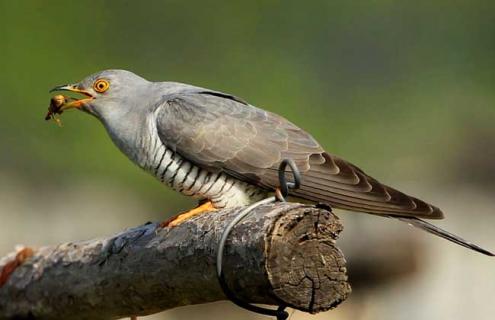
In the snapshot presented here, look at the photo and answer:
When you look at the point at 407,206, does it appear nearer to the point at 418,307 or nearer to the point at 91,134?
the point at 418,307

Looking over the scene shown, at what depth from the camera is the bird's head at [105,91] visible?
3.91 meters

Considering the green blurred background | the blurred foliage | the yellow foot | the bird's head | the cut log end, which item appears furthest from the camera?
the blurred foliage

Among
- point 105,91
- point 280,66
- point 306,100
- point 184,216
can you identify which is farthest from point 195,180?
point 280,66

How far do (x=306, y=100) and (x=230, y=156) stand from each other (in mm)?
8214

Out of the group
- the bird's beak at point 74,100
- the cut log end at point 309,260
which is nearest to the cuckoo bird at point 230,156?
the bird's beak at point 74,100

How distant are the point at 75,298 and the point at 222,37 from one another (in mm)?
9728

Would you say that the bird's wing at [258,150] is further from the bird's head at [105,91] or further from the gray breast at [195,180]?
the bird's head at [105,91]

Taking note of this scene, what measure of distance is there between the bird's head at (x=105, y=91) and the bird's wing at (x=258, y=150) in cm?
22

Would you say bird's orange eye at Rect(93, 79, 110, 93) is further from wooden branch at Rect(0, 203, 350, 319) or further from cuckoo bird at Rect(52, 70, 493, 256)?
wooden branch at Rect(0, 203, 350, 319)

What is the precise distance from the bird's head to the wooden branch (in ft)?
1.67

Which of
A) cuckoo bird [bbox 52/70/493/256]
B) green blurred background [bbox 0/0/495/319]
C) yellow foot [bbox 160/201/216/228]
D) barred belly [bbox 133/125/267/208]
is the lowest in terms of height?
yellow foot [bbox 160/201/216/228]

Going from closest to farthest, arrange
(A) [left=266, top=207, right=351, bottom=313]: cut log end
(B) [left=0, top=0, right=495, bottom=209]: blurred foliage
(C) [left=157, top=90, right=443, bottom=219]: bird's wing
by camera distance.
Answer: (A) [left=266, top=207, right=351, bottom=313]: cut log end
(C) [left=157, top=90, right=443, bottom=219]: bird's wing
(B) [left=0, top=0, right=495, bottom=209]: blurred foliage

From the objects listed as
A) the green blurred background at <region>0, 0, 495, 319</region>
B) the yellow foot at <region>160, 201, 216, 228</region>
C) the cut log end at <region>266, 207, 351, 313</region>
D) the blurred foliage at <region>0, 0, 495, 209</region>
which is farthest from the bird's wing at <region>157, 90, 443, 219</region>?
the blurred foliage at <region>0, 0, 495, 209</region>

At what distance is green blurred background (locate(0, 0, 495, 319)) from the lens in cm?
622
